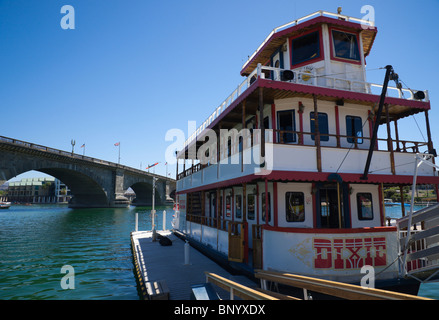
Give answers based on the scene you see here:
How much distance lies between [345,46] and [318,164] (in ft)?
23.5

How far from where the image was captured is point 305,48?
13578 mm

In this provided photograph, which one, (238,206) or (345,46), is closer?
(345,46)

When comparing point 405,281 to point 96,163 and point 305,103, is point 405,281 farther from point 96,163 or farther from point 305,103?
point 96,163

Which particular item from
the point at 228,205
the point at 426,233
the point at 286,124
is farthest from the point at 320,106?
the point at 228,205

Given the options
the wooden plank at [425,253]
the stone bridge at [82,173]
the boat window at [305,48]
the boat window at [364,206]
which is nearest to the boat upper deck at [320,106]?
the boat window at [305,48]

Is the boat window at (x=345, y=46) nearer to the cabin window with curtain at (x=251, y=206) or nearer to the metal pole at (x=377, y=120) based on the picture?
the metal pole at (x=377, y=120)

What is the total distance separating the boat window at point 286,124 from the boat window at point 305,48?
128 inches

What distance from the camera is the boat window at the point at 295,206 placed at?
11438 millimetres

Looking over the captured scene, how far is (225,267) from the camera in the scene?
11648mm

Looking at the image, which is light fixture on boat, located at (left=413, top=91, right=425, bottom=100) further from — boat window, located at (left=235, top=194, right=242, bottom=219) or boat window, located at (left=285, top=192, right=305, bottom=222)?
boat window, located at (left=235, top=194, right=242, bottom=219)

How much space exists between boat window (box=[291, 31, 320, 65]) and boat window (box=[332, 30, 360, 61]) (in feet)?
2.96

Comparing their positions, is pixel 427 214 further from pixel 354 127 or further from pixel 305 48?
pixel 305 48

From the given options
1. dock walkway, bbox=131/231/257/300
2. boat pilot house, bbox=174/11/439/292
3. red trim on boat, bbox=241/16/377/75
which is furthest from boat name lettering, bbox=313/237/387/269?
red trim on boat, bbox=241/16/377/75

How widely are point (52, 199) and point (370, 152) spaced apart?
178m
